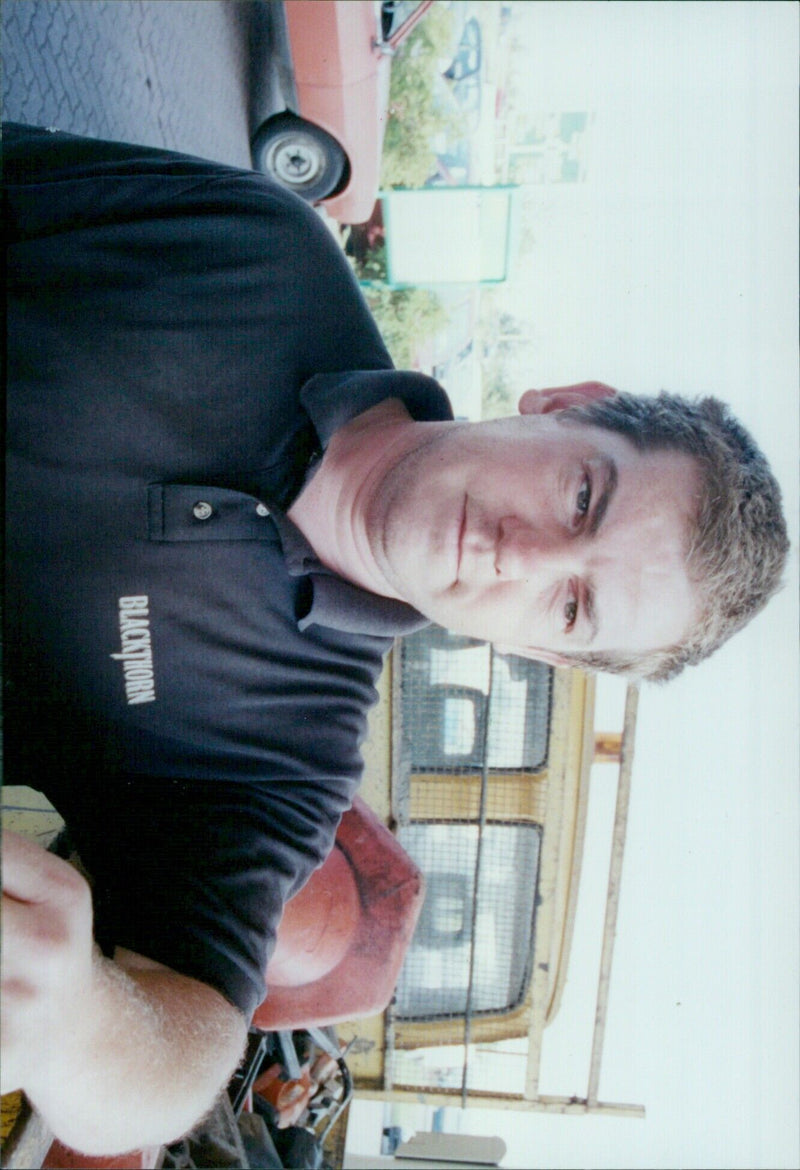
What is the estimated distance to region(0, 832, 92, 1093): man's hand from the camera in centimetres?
56

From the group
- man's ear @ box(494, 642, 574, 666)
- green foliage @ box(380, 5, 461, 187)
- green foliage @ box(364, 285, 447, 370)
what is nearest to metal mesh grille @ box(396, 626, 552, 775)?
man's ear @ box(494, 642, 574, 666)

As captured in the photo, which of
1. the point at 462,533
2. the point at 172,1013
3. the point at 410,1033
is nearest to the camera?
the point at 172,1013

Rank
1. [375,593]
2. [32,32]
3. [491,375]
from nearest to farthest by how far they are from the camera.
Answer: [375,593]
[32,32]
[491,375]

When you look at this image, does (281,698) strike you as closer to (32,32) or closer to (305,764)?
(305,764)

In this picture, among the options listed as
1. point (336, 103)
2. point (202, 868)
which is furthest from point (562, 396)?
point (336, 103)

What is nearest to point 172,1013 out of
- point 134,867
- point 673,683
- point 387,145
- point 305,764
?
point 134,867

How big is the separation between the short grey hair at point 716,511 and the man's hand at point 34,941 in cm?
114

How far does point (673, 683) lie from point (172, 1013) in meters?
1.22

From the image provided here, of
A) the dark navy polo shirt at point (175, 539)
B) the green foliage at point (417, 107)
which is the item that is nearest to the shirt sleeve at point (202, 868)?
the dark navy polo shirt at point (175, 539)

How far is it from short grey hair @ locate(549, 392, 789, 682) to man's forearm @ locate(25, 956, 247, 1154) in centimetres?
94

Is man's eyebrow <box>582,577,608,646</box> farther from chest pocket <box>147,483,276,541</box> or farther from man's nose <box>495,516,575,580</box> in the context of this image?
chest pocket <box>147,483,276,541</box>

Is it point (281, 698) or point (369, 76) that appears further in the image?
point (369, 76)

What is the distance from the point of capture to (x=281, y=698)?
1.38 meters

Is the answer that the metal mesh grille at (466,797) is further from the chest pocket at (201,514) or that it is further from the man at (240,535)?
the chest pocket at (201,514)
